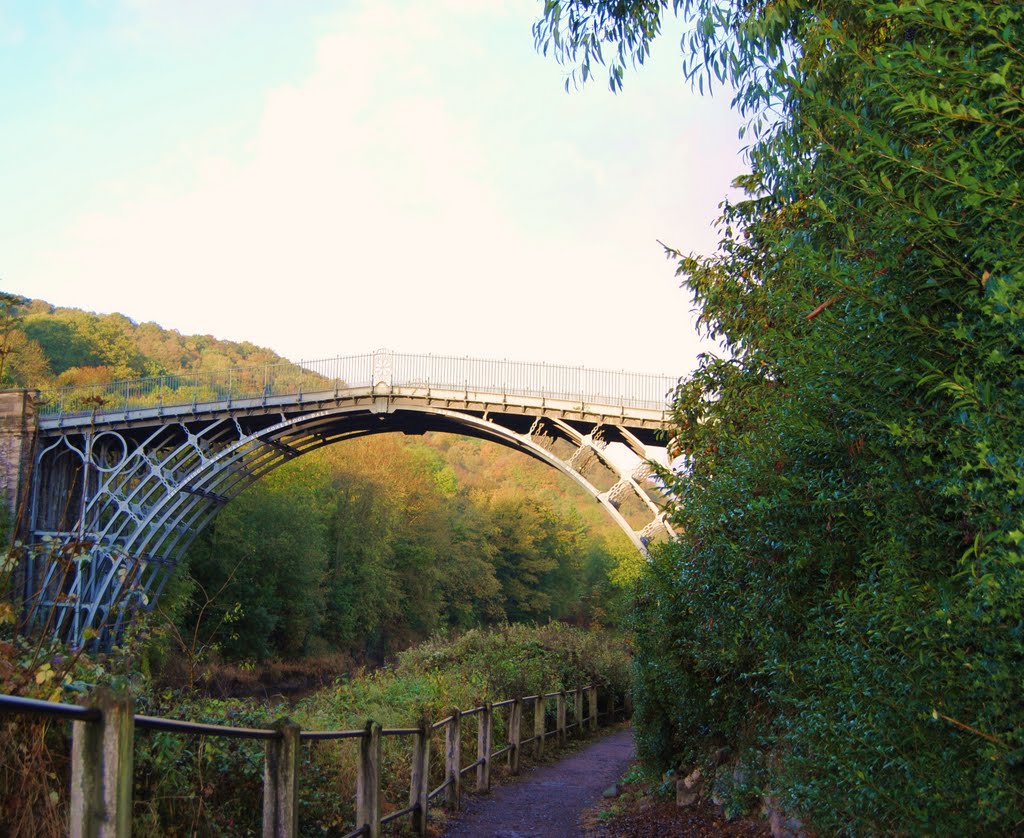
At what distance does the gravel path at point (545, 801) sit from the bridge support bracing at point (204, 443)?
393 inches

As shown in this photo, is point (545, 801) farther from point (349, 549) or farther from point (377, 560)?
point (377, 560)

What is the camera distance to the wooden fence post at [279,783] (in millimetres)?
4062

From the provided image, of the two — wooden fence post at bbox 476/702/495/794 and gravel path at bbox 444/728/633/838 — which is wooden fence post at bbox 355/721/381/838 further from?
wooden fence post at bbox 476/702/495/794

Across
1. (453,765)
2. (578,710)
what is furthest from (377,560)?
(453,765)

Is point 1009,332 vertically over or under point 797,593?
over

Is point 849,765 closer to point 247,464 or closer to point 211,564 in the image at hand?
point 247,464

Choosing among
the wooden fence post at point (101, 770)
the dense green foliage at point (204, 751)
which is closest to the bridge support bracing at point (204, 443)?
the dense green foliage at point (204, 751)

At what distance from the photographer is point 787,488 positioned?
4199 mm

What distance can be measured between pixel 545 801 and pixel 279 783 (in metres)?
6.52

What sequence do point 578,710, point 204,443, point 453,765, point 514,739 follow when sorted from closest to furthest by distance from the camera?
point 453,765
point 514,739
point 578,710
point 204,443

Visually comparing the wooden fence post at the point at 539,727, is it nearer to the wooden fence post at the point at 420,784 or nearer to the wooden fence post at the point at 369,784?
the wooden fence post at the point at 420,784

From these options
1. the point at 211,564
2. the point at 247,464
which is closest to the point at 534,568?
the point at 211,564

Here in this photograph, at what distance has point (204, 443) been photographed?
26.2 metres

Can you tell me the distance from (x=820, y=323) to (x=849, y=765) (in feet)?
5.48
